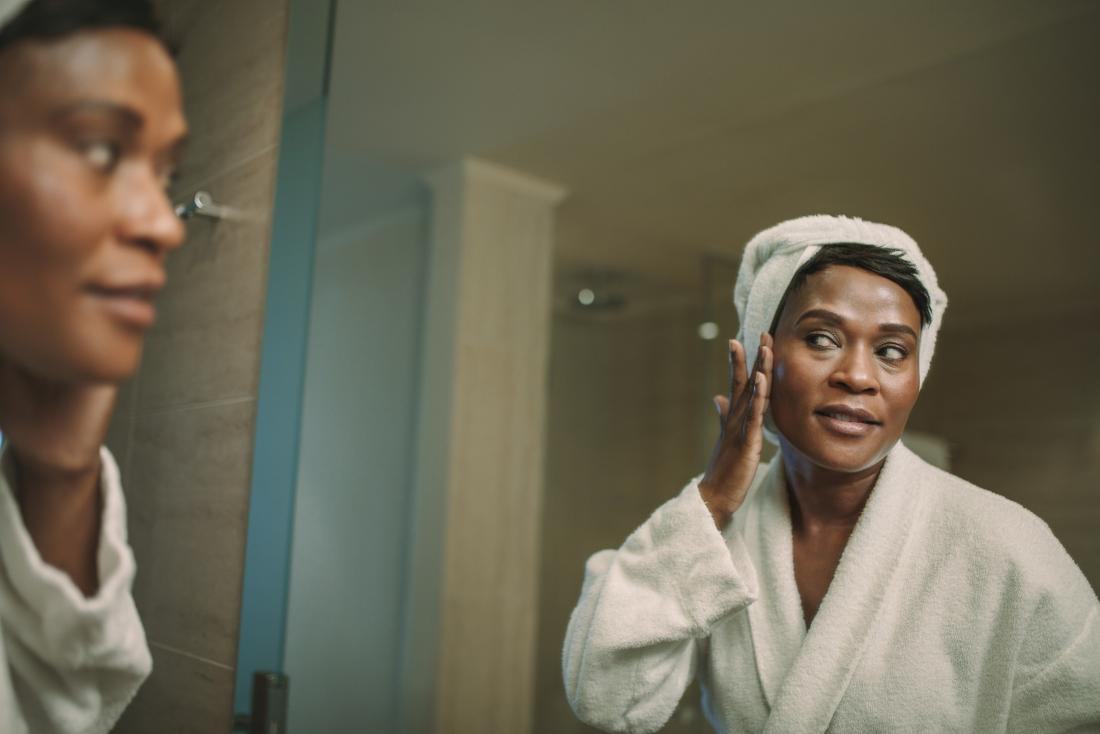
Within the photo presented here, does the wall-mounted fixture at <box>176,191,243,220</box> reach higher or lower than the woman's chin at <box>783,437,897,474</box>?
higher

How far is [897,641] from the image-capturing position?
2.47ft

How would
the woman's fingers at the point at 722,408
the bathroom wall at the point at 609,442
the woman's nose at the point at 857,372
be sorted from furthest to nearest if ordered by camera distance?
the bathroom wall at the point at 609,442 → the woman's fingers at the point at 722,408 → the woman's nose at the point at 857,372

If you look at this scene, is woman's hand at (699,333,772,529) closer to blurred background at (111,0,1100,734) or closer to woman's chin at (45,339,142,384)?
blurred background at (111,0,1100,734)

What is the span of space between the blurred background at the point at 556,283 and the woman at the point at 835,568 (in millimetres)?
63

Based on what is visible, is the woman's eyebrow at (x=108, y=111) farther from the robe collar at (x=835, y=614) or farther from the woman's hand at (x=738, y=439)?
the robe collar at (x=835, y=614)

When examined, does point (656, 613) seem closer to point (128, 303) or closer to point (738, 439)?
point (738, 439)

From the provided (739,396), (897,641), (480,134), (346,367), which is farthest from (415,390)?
(897,641)

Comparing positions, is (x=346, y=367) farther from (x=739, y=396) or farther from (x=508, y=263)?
(x=739, y=396)

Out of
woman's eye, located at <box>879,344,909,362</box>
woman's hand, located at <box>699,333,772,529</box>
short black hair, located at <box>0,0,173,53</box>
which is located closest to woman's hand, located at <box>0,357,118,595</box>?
short black hair, located at <box>0,0,173,53</box>

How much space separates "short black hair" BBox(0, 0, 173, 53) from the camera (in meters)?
0.67

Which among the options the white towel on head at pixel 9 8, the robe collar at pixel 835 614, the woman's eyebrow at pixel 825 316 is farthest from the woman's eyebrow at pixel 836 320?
the white towel on head at pixel 9 8

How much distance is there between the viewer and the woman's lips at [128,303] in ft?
2.24

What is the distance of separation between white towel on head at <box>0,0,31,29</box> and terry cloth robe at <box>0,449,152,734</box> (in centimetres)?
34

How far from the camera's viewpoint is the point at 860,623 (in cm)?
77
